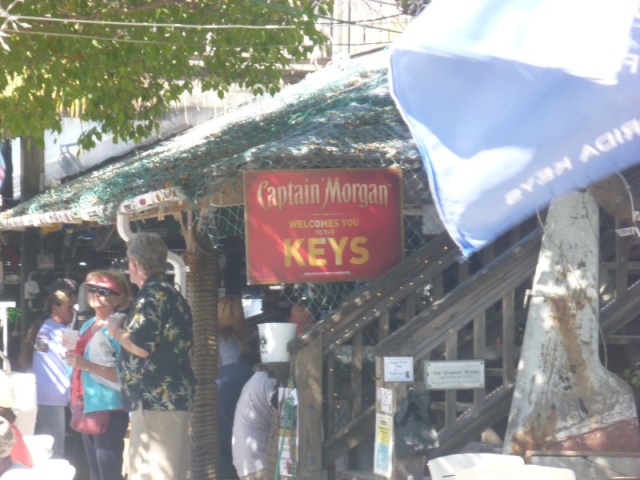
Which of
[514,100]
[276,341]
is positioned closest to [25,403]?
[276,341]

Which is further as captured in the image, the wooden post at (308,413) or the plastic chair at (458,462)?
the wooden post at (308,413)

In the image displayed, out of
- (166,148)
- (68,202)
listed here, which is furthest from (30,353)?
(166,148)

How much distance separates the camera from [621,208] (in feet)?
18.6

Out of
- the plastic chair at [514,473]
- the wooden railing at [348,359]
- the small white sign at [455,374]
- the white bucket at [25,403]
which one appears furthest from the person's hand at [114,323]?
the plastic chair at [514,473]

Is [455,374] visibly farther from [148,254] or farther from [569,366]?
[148,254]

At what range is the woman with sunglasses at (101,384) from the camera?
286 inches

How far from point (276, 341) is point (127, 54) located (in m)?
3.14

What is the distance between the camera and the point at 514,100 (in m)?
3.10

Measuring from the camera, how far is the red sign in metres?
6.79

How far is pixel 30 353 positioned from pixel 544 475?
627cm

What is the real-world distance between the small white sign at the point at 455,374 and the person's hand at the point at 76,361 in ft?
7.69

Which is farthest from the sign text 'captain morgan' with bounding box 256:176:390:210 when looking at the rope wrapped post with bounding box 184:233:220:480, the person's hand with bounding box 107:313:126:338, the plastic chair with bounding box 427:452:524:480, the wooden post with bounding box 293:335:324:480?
the plastic chair with bounding box 427:452:524:480

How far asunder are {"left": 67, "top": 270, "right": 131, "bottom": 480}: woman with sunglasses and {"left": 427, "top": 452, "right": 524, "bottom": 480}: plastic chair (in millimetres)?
2876

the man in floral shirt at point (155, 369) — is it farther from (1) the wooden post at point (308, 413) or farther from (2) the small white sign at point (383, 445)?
(2) the small white sign at point (383, 445)
